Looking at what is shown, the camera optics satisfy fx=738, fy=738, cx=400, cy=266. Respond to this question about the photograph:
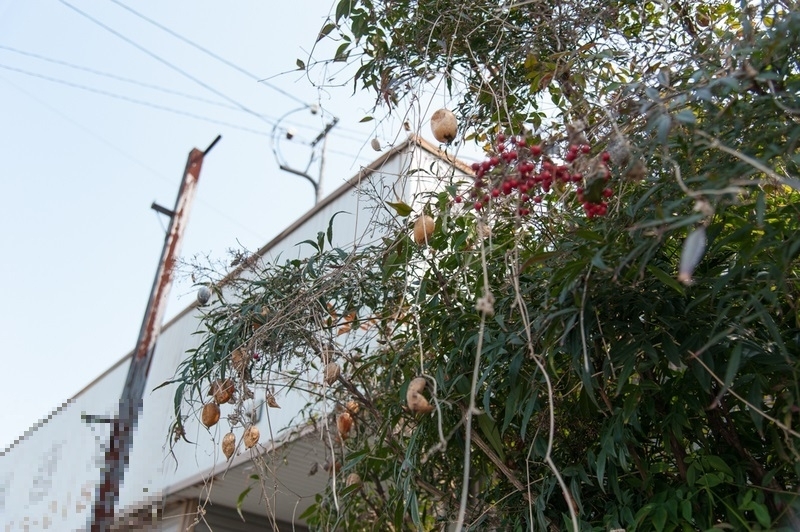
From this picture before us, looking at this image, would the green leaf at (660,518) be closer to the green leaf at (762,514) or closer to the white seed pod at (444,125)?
the green leaf at (762,514)

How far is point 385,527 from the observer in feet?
6.36

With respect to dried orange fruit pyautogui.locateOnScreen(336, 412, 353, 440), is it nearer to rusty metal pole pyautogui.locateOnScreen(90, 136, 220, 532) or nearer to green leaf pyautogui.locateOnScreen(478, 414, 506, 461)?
green leaf pyautogui.locateOnScreen(478, 414, 506, 461)

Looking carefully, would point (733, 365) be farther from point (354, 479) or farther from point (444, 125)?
point (354, 479)

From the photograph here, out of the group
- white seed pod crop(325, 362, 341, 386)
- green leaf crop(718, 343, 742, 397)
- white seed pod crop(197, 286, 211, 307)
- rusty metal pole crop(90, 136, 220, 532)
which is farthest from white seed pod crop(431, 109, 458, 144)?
rusty metal pole crop(90, 136, 220, 532)

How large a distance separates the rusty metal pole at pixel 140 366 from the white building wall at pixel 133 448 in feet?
0.12

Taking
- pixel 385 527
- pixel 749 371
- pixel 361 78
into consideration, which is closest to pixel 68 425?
pixel 385 527

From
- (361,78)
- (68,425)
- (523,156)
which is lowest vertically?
(523,156)

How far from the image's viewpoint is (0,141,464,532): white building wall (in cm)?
266

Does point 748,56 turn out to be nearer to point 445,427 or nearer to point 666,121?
point 666,121

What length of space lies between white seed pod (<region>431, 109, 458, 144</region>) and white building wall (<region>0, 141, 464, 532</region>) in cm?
71

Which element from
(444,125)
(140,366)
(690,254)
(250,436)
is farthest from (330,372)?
(140,366)

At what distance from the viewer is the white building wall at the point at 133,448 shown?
8.71ft

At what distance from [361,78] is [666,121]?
49.4 inches

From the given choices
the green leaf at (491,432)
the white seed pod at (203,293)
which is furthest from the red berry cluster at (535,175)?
the white seed pod at (203,293)
